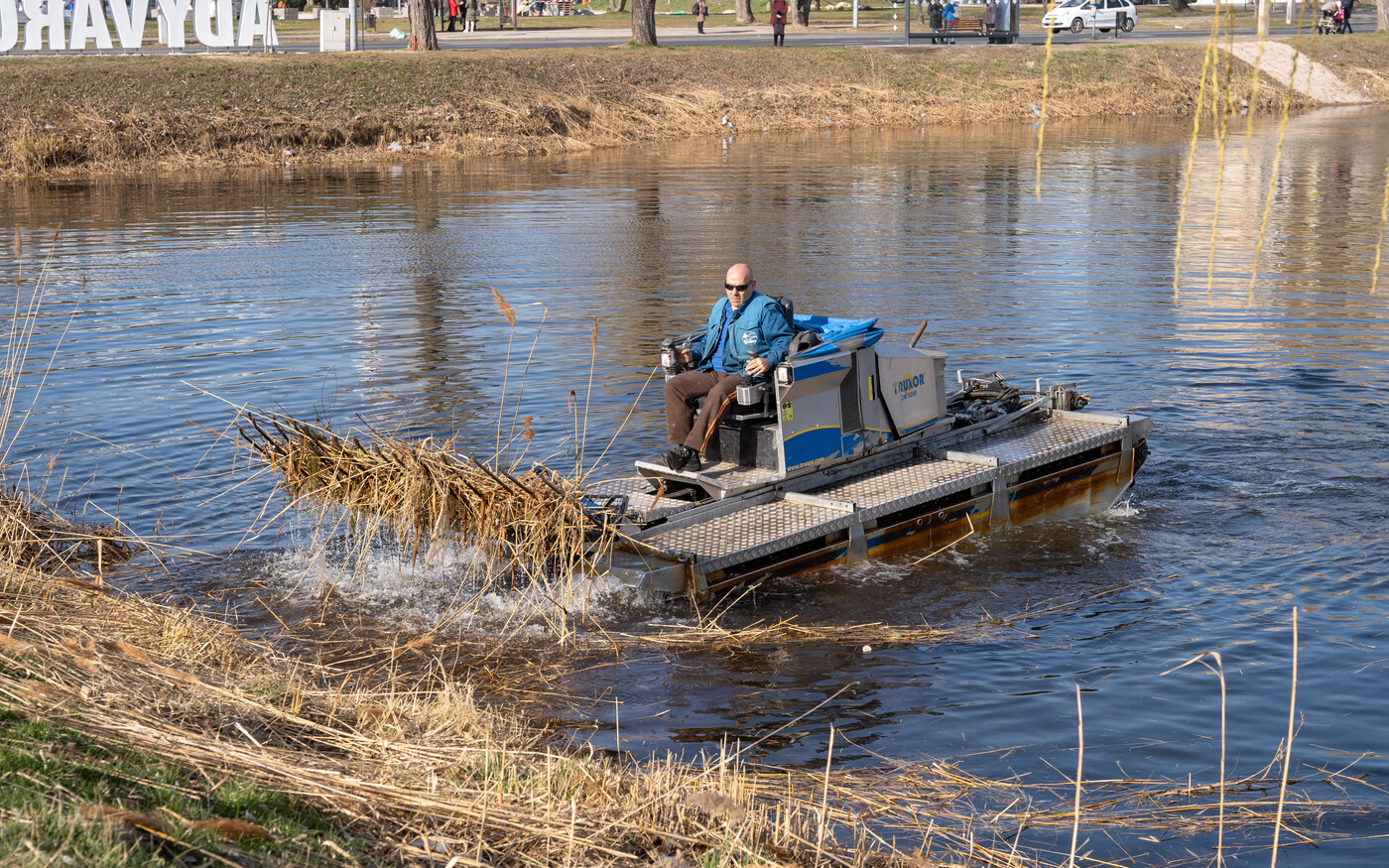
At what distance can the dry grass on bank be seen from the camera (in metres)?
35.0

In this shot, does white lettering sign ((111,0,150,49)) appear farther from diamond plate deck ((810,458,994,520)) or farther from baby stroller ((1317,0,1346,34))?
baby stroller ((1317,0,1346,34))

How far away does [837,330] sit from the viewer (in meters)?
11.1

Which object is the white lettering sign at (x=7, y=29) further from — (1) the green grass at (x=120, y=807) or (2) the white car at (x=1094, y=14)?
(2) the white car at (x=1094, y=14)

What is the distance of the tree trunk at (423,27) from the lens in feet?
146

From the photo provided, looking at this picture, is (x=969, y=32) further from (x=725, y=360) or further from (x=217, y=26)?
(x=725, y=360)

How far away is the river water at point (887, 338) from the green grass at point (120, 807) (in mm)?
2932

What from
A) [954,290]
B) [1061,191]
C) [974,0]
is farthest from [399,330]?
[974,0]

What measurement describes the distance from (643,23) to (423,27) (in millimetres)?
8286

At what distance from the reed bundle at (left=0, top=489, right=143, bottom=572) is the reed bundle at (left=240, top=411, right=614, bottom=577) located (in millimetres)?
1491

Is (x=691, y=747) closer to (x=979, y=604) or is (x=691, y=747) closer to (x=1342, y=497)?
(x=979, y=604)

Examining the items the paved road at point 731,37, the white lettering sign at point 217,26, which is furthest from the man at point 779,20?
the white lettering sign at point 217,26

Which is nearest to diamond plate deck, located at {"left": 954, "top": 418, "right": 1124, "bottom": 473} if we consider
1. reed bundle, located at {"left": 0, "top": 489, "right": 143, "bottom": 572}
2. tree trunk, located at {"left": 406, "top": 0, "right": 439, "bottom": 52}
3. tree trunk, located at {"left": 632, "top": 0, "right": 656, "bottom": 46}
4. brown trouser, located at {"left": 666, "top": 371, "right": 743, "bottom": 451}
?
brown trouser, located at {"left": 666, "top": 371, "right": 743, "bottom": 451}

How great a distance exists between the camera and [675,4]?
8438 centimetres

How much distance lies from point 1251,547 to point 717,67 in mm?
37341
